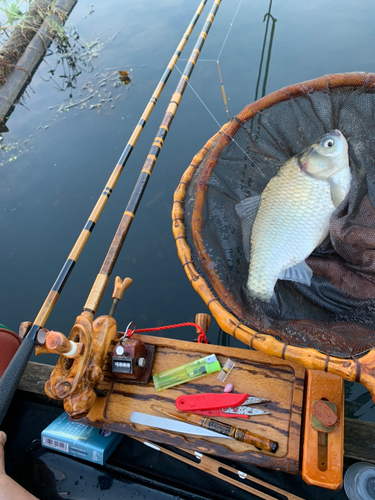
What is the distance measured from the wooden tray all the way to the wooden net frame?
0.80 feet

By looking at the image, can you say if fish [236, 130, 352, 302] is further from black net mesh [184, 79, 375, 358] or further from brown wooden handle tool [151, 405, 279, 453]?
brown wooden handle tool [151, 405, 279, 453]

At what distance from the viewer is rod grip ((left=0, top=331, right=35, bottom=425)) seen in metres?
1.25

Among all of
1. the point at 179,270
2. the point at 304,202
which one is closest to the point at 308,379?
the point at 304,202

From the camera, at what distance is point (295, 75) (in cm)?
363

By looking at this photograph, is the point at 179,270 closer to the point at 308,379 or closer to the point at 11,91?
the point at 308,379

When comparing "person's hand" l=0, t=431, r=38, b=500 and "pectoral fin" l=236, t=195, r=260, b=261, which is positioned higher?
"pectoral fin" l=236, t=195, r=260, b=261

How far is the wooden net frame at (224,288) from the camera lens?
117 centimetres

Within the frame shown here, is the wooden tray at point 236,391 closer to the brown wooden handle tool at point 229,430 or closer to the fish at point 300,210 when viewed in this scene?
the brown wooden handle tool at point 229,430

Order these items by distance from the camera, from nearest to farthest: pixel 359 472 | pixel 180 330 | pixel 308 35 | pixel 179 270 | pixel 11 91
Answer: pixel 359 472 → pixel 180 330 → pixel 179 270 → pixel 308 35 → pixel 11 91

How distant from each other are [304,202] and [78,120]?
10.8ft

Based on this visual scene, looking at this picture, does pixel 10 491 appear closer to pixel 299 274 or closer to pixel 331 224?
pixel 299 274

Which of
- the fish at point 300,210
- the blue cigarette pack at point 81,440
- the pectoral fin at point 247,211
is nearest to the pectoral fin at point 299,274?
the fish at point 300,210

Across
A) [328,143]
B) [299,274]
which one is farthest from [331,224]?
[328,143]

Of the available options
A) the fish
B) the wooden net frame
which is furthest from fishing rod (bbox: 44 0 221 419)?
the fish
